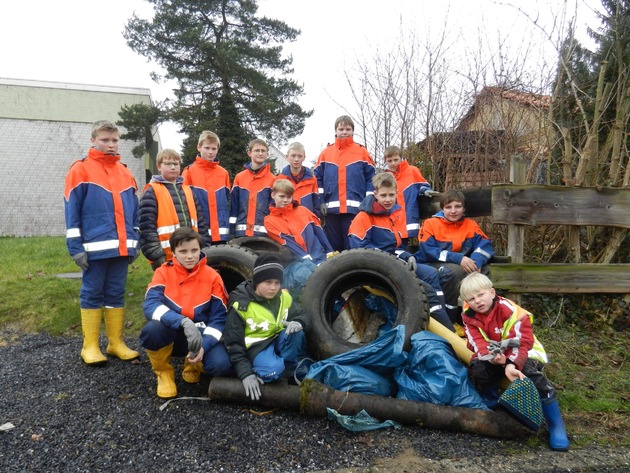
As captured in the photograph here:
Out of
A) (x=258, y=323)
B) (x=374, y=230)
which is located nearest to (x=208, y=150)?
(x=374, y=230)

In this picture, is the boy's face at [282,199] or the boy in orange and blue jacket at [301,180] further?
the boy in orange and blue jacket at [301,180]

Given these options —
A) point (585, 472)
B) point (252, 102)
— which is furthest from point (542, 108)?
point (252, 102)

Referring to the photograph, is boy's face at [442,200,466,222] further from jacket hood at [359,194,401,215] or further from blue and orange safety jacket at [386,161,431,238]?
blue and orange safety jacket at [386,161,431,238]

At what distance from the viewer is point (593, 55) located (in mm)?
6594

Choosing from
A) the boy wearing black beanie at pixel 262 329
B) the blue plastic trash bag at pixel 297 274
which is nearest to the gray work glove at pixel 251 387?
the boy wearing black beanie at pixel 262 329

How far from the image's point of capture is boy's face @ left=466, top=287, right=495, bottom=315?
121 inches

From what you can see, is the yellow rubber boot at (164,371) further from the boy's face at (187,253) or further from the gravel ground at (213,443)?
the boy's face at (187,253)

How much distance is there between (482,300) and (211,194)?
3.31 meters

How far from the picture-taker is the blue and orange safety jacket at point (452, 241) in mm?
4441

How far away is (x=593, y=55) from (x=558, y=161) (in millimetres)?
1793

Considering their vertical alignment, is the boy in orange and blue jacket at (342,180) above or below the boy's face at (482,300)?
above

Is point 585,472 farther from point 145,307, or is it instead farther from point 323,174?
point 323,174

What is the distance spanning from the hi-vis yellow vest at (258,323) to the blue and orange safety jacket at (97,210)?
1.53 metres

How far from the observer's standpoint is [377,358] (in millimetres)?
3252
